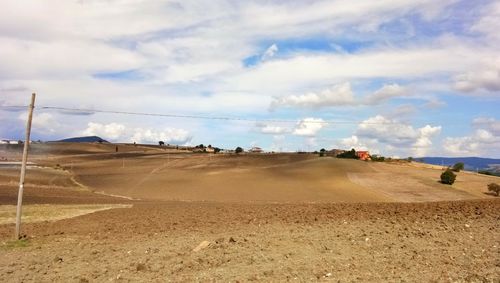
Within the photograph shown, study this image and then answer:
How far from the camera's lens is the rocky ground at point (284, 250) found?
11.9 m

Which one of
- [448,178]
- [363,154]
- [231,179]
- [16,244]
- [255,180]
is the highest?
[363,154]

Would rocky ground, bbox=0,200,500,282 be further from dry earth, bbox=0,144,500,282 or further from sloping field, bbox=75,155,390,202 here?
sloping field, bbox=75,155,390,202

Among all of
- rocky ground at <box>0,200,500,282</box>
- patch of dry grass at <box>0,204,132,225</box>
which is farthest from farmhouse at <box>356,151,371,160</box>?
rocky ground at <box>0,200,500,282</box>

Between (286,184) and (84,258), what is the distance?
52.4m

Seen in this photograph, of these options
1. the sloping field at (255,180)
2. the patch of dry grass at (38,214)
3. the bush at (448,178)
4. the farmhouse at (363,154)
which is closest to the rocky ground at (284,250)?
the patch of dry grass at (38,214)

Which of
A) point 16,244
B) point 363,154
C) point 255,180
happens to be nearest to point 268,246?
point 16,244

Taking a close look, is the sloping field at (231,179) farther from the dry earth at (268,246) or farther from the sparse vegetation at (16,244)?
the sparse vegetation at (16,244)

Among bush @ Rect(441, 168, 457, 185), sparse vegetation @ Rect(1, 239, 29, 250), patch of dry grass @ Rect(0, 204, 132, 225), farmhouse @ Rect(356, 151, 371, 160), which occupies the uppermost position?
farmhouse @ Rect(356, 151, 371, 160)

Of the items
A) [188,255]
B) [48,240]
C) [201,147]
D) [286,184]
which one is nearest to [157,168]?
[286,184]

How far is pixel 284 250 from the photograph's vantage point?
14211mm

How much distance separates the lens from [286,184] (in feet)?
219

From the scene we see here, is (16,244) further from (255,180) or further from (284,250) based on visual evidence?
(255,180)

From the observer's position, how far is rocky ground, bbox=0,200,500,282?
1193 centimetres

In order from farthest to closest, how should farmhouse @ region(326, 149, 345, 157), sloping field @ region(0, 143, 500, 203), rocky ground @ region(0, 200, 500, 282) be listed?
farmhouse @ region(326, 149, 345, 157)
sloping field @ region(0, 143, 500, 203)
rocky ground @ region(0, 200, 500, 282)
